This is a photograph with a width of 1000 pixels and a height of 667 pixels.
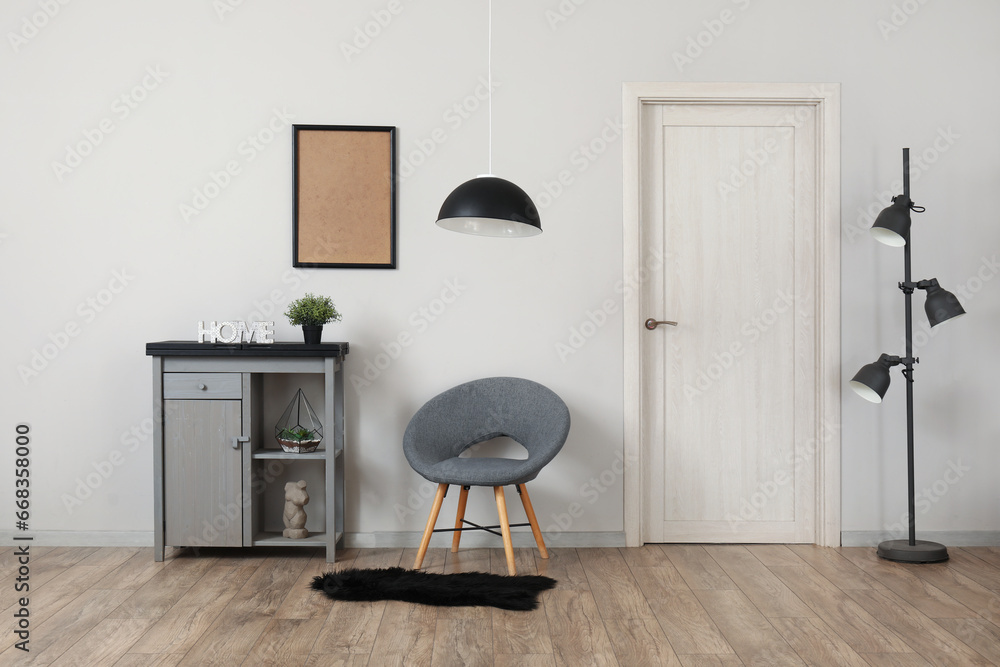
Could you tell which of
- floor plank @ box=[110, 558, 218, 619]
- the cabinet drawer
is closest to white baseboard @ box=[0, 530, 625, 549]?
floor plank @ box=[110, 558, 218, 619]

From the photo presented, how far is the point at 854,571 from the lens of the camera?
3189mm

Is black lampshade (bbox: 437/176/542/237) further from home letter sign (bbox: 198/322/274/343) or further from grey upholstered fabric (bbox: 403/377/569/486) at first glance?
home letter sign (bbox: 198/322/274/343)

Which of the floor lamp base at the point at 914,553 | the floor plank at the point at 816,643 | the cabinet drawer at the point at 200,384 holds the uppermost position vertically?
the cabinet drawer at the point at 200,384

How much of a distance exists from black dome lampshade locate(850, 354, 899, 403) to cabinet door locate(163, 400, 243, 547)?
2.75m

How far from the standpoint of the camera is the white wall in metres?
3.53

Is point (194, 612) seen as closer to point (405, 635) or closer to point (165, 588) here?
point (165, 588)

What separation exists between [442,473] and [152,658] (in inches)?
48.3

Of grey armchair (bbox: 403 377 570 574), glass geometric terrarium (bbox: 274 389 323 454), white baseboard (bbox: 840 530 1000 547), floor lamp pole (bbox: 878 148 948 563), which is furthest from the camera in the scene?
white baseboard (bbox: 840 530 1000 547)

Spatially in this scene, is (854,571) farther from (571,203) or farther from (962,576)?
(571,203)

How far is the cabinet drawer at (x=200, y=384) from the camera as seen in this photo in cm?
326

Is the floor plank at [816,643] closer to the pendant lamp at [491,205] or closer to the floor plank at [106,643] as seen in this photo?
the pendant lamp at [491,205]

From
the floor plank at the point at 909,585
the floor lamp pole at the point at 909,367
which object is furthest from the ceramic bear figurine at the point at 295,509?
the floor lamp pole at the point at 909,367

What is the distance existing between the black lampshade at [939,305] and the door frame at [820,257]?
1.28 feet

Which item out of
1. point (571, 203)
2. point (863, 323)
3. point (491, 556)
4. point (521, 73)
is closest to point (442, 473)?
point (491, 556)
